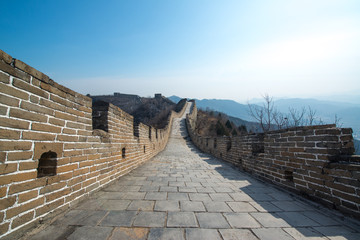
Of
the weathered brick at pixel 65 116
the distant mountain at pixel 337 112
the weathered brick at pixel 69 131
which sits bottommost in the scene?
the weathered brick at pixel 69 131

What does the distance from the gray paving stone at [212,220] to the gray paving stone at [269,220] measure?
442 mm

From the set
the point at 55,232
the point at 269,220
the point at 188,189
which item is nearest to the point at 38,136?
the point at 55,232

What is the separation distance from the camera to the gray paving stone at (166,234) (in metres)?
1.67

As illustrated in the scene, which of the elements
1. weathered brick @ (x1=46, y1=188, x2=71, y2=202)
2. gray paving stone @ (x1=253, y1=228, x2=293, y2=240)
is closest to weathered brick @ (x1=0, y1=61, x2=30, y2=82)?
weathered brick @ (x1=46, y1=188, x2=71, y2=202)

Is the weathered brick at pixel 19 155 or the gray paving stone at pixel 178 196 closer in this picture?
the weathered brick at pixel 19 155

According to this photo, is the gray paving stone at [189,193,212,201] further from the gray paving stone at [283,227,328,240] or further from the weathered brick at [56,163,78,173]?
the weathered brick at [56,163,78,173]

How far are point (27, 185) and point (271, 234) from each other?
2.53m

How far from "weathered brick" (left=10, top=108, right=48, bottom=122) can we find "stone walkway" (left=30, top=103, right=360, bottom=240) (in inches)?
45.5

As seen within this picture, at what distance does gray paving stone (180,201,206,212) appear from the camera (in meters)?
2.32

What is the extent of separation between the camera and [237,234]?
1.76 m

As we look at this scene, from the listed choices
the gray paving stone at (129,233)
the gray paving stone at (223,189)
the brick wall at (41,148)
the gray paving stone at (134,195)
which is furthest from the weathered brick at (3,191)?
the gray paving stone at (223,189)

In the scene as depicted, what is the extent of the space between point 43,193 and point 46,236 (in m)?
0.46

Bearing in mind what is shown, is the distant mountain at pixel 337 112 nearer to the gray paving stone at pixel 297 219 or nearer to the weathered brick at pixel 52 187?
the gray paving stone at pixel 297 219

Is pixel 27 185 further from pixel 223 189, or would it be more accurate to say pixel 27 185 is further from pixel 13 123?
pixel 223 189
